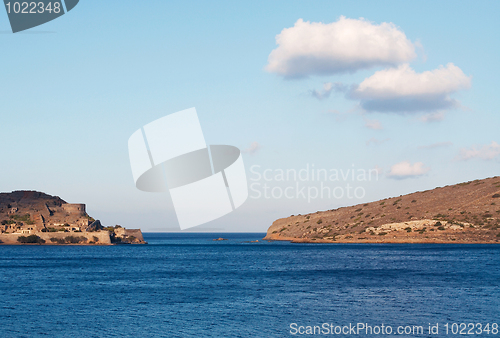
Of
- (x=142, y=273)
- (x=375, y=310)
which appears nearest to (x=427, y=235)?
(x=142, y=273)

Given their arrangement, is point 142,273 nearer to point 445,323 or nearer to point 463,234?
point 445,323

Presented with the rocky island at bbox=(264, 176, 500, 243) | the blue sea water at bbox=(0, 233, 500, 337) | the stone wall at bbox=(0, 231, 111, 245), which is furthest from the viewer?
the stone wall at bbox=(0, 231, 111, 245)

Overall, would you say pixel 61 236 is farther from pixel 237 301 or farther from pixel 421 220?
pixel 237 301

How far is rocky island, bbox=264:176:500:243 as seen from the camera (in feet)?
465

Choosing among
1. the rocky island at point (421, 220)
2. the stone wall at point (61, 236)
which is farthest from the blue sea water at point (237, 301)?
the stone wall at point (61, 236)

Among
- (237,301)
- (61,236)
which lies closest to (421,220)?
(237,301)

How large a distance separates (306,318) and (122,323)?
14.2 metres

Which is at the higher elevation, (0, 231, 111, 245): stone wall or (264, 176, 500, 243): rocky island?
(0, 231, 111, 245): stone wall

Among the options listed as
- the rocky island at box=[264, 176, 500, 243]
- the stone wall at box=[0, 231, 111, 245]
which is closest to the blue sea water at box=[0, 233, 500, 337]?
the rocky island at box=[264, 176, 500, 243]

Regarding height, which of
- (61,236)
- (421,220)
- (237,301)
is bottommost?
(237,301)

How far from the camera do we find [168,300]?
4572cm

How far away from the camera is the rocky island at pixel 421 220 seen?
141750 mm

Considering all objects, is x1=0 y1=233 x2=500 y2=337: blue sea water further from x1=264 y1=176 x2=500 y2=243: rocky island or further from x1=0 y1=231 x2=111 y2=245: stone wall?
x1=0 y1=231 x2=111 y2=245: stone wall

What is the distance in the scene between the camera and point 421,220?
499ft
